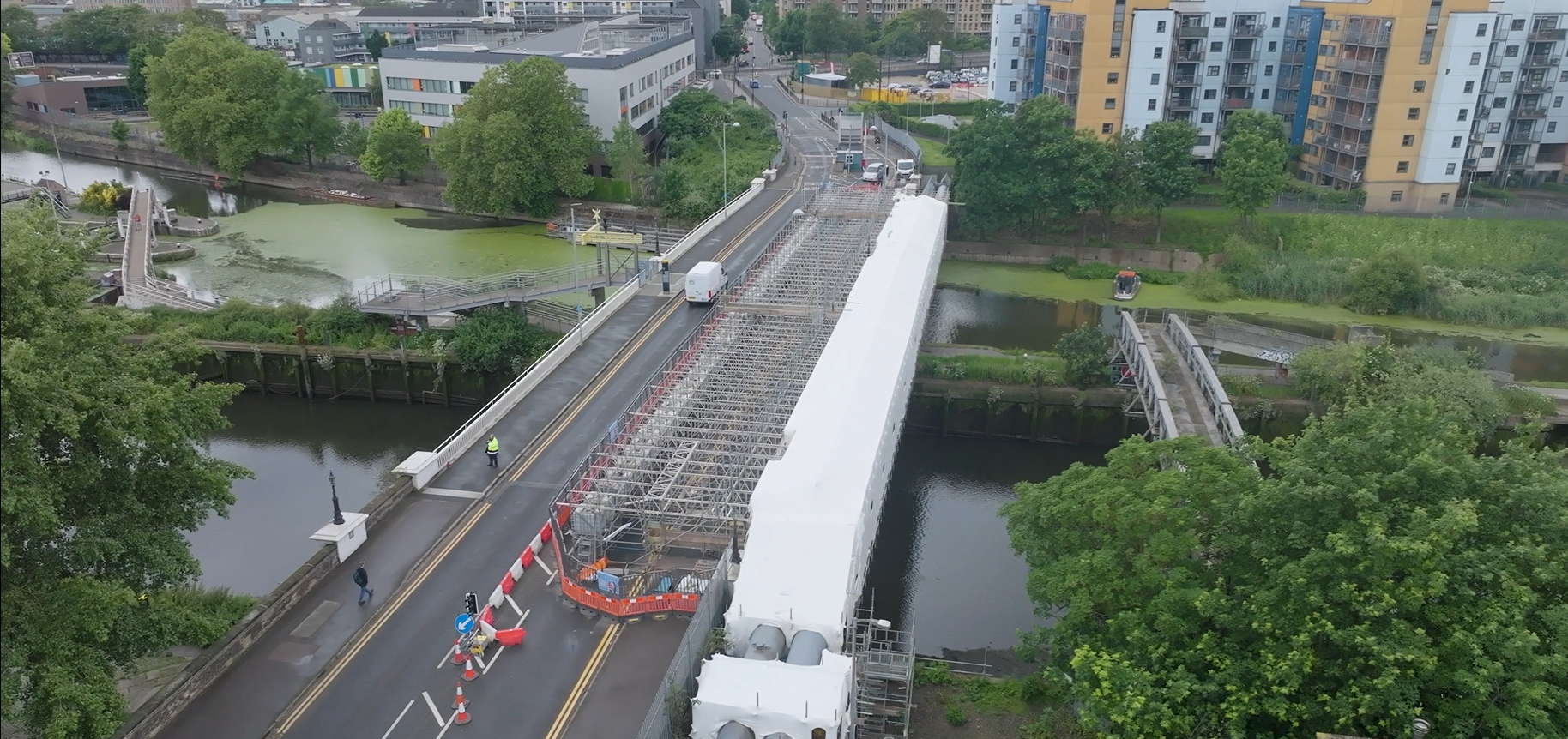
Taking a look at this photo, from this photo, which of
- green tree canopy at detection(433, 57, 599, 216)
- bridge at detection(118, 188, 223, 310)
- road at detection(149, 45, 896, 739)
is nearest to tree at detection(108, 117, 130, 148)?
bridge at detection(118, 188, 223, 310)

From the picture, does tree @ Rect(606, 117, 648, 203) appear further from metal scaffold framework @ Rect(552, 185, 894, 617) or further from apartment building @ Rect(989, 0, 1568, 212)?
metal scaffold framework @ Rect(552, 185, 894, 617)

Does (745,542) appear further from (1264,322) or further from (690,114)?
(690,114)

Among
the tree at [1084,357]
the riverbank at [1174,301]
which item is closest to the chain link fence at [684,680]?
the tree at [1084,357]

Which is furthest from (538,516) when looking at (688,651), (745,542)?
(688,651)

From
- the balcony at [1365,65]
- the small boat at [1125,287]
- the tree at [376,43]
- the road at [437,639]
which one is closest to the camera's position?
the road at [437,639]

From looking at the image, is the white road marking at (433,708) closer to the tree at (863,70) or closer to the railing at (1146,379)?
the railing at (1146,379)

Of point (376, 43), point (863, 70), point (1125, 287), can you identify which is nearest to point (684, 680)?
point (1125, 287)
